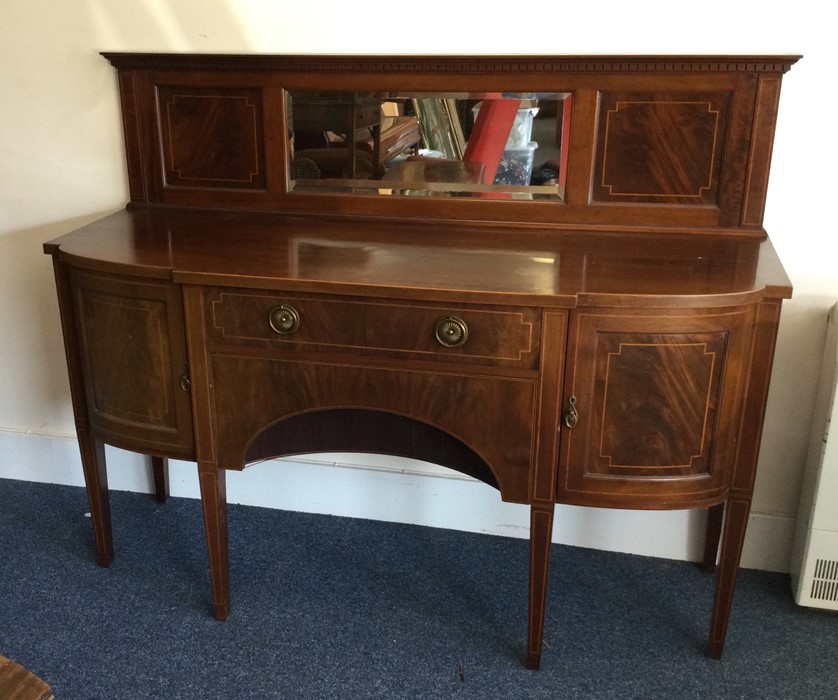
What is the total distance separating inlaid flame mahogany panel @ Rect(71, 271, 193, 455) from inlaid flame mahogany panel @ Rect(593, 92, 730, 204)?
95 cm

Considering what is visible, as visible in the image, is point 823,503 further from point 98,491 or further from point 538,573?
point 98,491

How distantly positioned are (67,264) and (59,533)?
83cm

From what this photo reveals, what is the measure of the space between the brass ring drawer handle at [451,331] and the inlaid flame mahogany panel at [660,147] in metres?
0.58

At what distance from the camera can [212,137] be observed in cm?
203

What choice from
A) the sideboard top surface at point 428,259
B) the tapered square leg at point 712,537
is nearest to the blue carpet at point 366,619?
the tapered square leg at point 712,537

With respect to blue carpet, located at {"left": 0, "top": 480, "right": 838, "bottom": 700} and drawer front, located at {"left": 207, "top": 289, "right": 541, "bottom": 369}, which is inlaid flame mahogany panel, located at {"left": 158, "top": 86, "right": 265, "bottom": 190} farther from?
blue carpet, located at {"left": 0, "top": 480, "right": 838, "bottom": 700}

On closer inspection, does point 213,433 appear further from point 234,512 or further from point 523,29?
point 523,29

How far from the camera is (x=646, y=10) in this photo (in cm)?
177

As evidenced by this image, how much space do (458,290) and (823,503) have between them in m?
0.99

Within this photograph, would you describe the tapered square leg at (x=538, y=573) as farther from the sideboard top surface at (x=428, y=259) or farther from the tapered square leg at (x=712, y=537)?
the tapered square leg at (x=712, y=537)

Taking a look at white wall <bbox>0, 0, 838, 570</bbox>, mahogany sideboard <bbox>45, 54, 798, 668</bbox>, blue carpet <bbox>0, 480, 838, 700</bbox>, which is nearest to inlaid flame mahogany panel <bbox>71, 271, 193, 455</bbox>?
mahogany sideboard <bbox>45, 54, 798, 668</bbox>

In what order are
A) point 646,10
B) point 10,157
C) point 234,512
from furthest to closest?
point 234,512 < point 10,157 < point 646,10

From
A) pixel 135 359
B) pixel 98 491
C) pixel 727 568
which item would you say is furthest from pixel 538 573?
pixel 98 491

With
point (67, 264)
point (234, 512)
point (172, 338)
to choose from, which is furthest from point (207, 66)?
point (234, 512)
